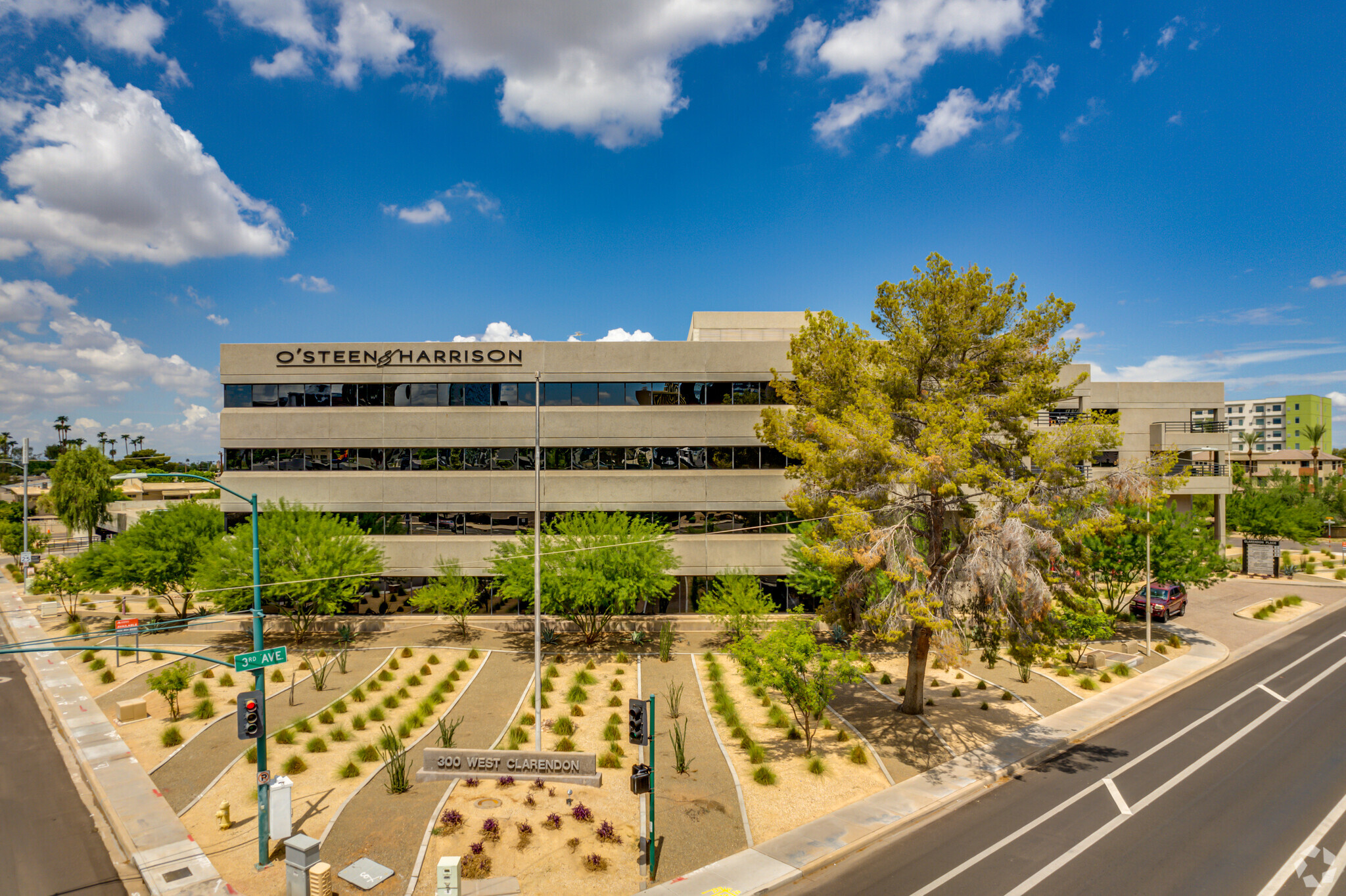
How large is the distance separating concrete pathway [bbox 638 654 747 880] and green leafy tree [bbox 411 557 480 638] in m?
13.3

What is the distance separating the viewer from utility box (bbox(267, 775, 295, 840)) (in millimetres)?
14234

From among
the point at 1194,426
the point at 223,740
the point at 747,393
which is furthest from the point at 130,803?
the point at 1194,426

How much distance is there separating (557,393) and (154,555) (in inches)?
888

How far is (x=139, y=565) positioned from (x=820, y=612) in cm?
3507

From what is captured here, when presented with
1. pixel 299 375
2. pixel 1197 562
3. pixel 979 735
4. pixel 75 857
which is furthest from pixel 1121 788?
pixel 299 375

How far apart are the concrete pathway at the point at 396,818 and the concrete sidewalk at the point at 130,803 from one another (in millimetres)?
2285

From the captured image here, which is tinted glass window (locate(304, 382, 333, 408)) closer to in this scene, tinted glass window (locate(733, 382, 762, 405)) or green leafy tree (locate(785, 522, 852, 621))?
tinted glass window (locate(733, 382, 762, 405))

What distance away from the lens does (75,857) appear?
558 inches

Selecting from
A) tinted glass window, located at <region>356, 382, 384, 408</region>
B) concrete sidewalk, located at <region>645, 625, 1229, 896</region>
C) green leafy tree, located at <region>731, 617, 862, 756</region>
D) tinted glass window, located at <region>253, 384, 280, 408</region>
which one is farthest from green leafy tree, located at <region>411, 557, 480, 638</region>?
concrete sidewalk, located at <region>645, 625, 1229, 896</region>

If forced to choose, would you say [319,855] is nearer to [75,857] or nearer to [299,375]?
[75,857]

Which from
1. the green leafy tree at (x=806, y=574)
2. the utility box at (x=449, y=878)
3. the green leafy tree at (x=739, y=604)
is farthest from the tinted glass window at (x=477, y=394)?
the utility box at (x=449, y=878)

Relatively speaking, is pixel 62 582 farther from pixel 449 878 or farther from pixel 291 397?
pixel 449 878

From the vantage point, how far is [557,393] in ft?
115

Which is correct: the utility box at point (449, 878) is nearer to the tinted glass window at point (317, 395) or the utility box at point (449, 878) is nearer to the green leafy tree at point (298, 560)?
the green leafy tree at point (298, 560)
